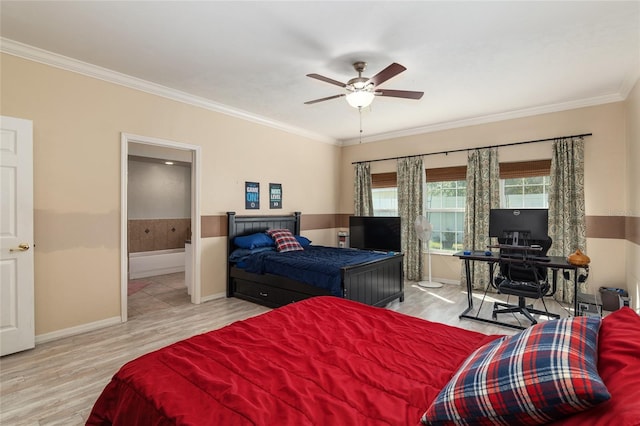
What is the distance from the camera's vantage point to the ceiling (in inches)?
97.3

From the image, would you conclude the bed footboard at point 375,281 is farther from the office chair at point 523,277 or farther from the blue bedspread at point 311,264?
the office chair at point 523,277

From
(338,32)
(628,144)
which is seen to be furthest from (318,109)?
(628,144)

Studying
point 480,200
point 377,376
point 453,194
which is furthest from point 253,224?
point 377,376

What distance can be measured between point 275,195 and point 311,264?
2.08 m

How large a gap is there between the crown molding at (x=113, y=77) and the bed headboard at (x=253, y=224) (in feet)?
5.10

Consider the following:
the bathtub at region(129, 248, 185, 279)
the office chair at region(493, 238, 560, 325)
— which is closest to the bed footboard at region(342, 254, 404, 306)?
the office chair at region(493, 238, 560, 325)

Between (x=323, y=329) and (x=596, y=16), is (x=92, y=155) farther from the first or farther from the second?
(x=596, y=16)

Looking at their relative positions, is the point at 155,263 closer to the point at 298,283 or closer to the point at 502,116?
the point at 298,283

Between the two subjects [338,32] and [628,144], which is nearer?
[338,32]

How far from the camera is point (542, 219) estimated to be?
3570 mm

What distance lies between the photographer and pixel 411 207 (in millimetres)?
5840

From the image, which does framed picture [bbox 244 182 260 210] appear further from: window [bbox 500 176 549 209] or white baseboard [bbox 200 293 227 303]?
window [bbox 500 176 549 209]

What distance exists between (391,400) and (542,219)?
3.34 meters

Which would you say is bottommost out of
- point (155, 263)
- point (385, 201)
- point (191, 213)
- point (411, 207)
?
point (155, 263)
